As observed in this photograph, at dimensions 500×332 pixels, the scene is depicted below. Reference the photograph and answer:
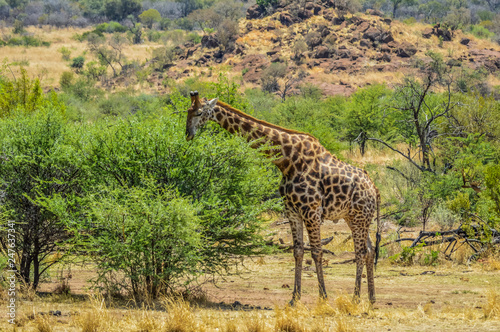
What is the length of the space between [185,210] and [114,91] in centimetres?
6052

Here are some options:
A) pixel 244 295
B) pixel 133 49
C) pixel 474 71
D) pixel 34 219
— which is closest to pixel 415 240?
pixel 244 295

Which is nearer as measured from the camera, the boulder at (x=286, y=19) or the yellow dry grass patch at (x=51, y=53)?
the yellow dry grass patch at (x=51, y=53)

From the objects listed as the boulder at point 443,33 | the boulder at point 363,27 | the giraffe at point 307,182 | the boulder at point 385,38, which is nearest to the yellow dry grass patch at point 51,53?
the boulder at point 363,27

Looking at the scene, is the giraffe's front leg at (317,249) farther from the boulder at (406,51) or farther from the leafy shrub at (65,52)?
the leafy shrub at (65,52)

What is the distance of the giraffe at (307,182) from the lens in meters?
9.31

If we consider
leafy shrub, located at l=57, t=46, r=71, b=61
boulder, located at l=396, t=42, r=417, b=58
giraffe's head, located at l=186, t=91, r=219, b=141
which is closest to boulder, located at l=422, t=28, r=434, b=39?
boulder, located at l=396, t=42, r=417, b=58

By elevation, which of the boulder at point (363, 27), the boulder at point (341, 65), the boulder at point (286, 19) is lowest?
the boulder at point (341, 65)

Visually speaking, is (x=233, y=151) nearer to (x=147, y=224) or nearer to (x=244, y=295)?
(x=147, y=224)

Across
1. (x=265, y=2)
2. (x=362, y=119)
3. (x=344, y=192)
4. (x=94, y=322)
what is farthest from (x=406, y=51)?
(x=94, y=322)

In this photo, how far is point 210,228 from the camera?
30.7 feet

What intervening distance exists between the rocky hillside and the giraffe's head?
5152 cm

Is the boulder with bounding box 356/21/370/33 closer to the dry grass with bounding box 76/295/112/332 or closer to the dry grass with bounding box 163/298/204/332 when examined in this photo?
the dry grass with bounding box 163/298/204/332

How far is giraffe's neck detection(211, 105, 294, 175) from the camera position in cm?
941

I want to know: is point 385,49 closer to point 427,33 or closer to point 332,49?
point 332,49
